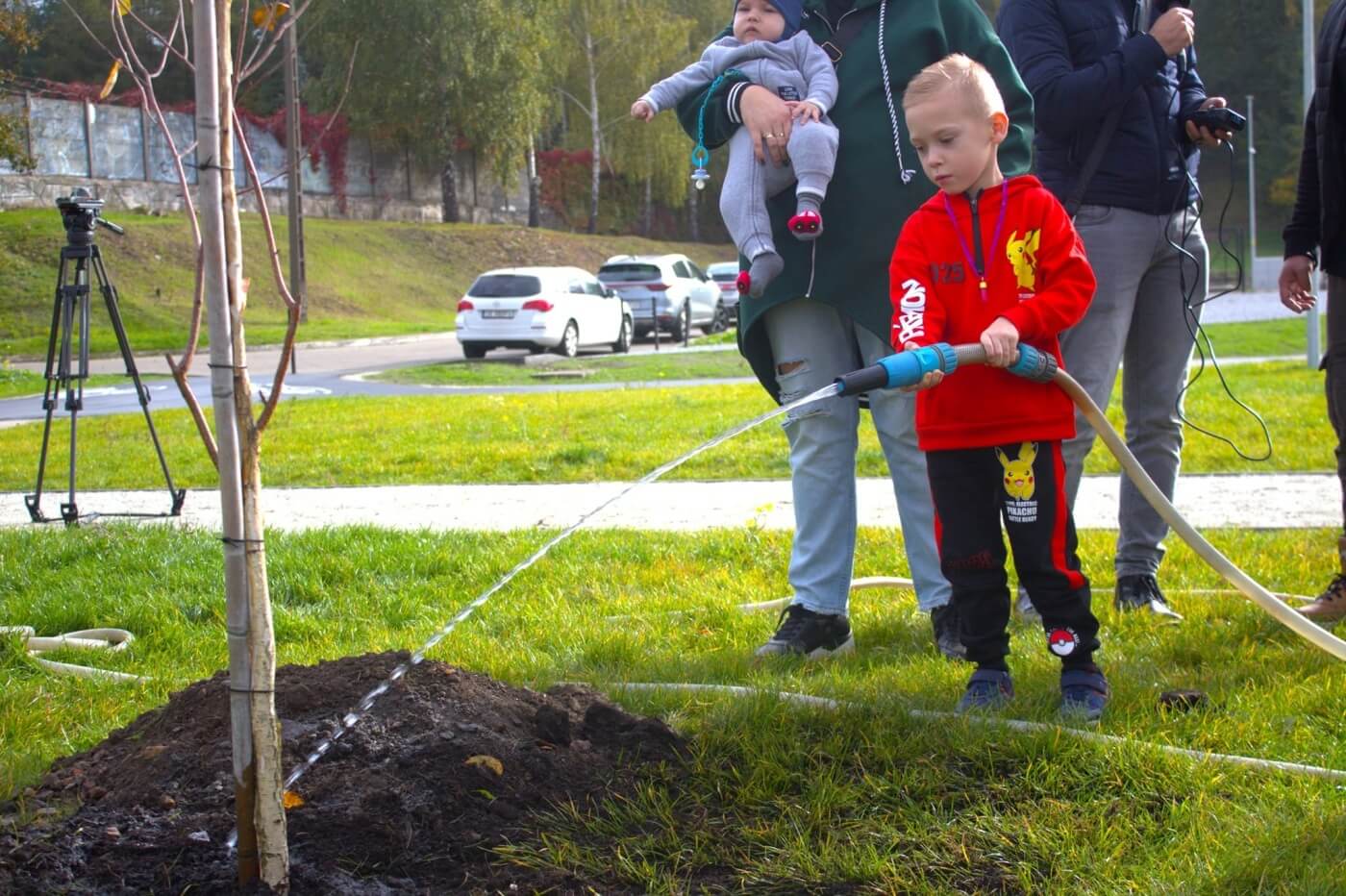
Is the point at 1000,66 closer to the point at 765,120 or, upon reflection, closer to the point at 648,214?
the point at 765,120

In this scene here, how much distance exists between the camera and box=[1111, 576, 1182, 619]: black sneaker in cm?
435

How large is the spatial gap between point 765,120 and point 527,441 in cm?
609

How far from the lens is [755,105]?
3.78 m

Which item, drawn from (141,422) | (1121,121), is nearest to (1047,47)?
(1121,121)

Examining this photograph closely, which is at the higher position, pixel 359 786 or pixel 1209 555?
pixel 1209 555

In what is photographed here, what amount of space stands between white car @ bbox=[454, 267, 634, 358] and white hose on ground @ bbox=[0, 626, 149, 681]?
61.5 feet

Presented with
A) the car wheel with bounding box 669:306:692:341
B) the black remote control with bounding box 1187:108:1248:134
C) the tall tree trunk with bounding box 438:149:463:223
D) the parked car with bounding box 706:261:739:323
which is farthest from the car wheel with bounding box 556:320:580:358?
the tall tree trunk with bounding box 438:149:463:223

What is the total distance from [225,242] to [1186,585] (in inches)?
145

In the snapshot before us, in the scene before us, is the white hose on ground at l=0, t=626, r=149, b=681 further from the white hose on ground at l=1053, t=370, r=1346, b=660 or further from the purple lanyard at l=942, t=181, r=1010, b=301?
the white hose on ground at l=1053, t=370, r=1346, b=660

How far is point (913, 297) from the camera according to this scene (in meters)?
3.23

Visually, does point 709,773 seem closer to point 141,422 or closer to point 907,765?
point 907,765

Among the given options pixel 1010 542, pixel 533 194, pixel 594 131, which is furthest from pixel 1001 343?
pixel 533 194

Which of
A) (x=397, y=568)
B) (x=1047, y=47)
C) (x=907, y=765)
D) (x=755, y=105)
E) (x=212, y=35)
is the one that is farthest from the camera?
(x=397, y=568)

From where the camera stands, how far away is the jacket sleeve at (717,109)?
3912 mm
